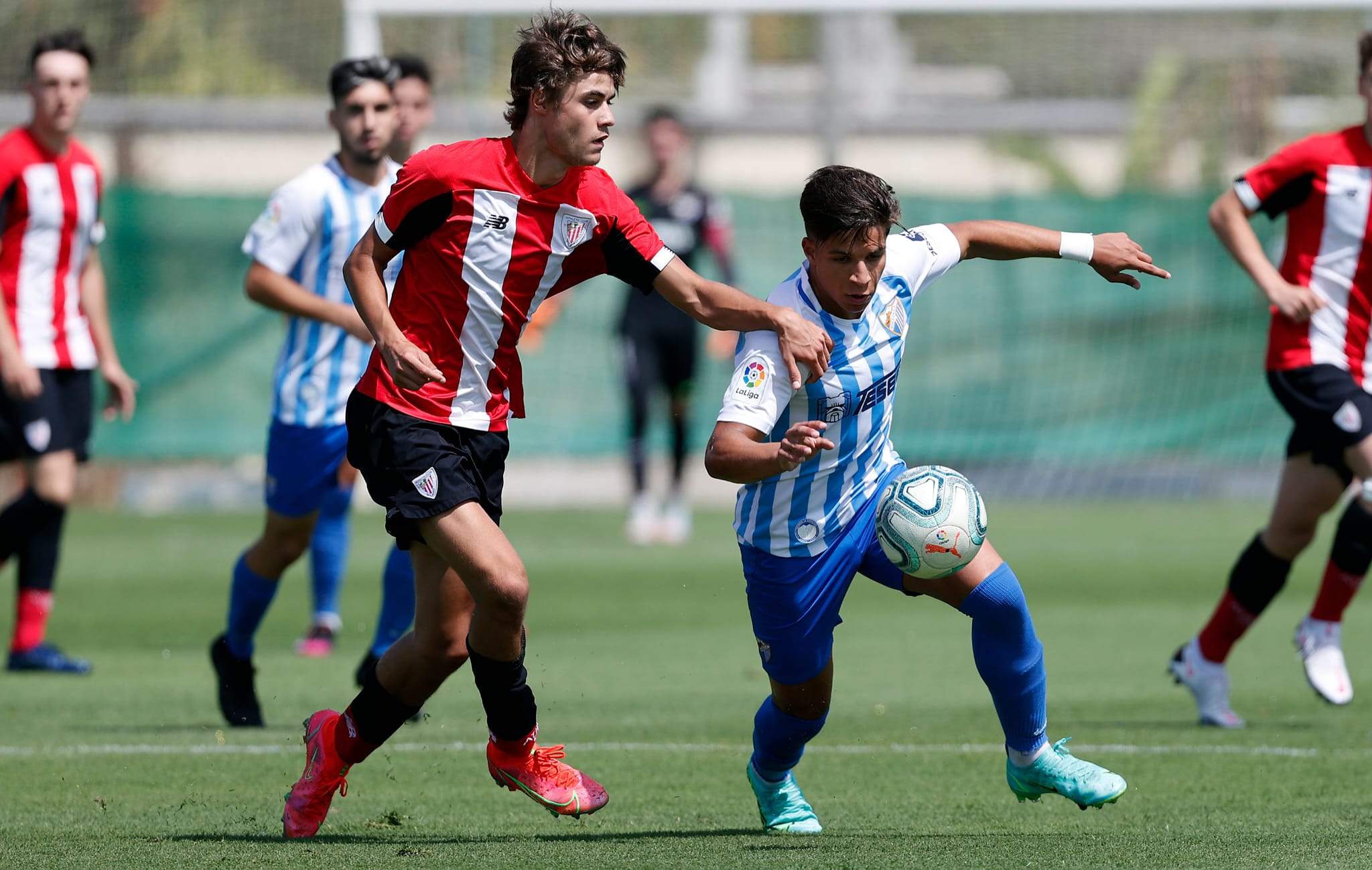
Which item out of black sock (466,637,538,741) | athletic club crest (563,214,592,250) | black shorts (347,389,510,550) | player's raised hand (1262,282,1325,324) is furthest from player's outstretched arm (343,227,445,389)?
player's raised hand (1262,282,1325,324)

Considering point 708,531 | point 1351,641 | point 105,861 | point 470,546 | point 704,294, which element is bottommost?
point 708,531

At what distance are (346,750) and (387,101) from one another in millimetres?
2827

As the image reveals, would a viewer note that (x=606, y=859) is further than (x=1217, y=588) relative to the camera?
No

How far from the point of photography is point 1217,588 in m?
10.7

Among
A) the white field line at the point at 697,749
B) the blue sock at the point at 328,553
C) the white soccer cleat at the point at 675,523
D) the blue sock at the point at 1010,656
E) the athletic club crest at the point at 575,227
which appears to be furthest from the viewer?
the white soccer cleat at the point at 675,523

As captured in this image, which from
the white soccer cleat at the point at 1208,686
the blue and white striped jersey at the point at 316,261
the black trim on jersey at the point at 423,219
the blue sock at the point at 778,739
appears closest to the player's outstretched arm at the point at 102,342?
the blue and white striped jersey at the point at 316,261

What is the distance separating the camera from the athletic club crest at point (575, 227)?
4.77 meters

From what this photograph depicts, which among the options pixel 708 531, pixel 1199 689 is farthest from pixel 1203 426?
pixel 1199 689

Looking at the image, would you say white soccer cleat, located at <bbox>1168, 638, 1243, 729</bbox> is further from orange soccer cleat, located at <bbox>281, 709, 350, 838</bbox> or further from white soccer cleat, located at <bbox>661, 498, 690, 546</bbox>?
white soccer cleat, located at <bbox>661, 498, 690, 546</bbox>

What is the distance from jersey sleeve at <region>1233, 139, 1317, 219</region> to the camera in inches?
267

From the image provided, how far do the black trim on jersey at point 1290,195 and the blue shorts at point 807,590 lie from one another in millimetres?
2817

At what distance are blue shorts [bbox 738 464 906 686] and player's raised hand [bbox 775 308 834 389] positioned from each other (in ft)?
1.66

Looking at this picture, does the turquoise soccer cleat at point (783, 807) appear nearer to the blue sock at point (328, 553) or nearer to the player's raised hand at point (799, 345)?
the player's raised hand at point (799, 345)

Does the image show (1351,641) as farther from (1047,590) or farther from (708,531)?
(708,531)
